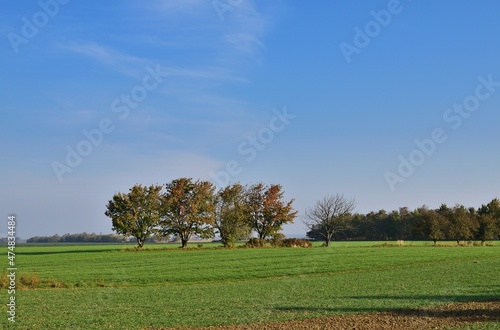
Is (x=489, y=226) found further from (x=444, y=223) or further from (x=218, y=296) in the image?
(x=218, y=296)

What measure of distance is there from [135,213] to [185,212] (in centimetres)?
837

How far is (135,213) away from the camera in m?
86.0

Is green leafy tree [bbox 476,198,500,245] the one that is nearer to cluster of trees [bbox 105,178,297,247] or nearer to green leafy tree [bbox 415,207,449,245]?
green leafy tree [bbox 415,207,449,245]

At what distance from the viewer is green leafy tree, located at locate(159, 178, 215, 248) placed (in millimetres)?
88500

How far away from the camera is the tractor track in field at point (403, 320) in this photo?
1764 centimetres

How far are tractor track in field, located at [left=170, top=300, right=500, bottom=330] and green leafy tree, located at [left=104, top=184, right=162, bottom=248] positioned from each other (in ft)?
227

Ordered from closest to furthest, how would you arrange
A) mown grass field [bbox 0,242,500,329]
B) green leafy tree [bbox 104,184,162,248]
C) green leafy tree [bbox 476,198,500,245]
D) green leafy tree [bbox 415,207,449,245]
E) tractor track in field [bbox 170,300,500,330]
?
tractor track in field [bbox 170,300,500,330] → mown grass field [bbox 0,242,500,329] → green leafy tree [bbox 104,184,162,248] → green leafy tree [bbox 415,207,449,245] → green leafy tree [bbox 476,198,500,245]

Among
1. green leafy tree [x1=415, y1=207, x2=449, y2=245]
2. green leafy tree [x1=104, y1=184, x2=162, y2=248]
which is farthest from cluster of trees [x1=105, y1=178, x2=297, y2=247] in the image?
green leafy tree [x1=415, y1=207, x2=449, y2=245]

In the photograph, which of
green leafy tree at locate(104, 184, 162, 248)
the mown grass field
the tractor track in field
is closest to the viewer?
the tractor track in field

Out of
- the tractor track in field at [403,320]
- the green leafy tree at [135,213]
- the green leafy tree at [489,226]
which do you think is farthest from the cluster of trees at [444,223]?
the tractor track in field at [403,320]

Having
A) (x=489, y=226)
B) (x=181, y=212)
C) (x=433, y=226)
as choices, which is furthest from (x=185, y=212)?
(x=489, y=226)

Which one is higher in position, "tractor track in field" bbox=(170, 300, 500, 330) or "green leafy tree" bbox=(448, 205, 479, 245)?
"green leafy tree" bbox=(448, 205, 479, 245)

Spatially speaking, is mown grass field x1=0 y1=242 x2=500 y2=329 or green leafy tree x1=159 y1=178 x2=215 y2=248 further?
green leafy tree x1=159 y1=178 x2=215 y2=248

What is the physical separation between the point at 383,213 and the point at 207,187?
267ft
